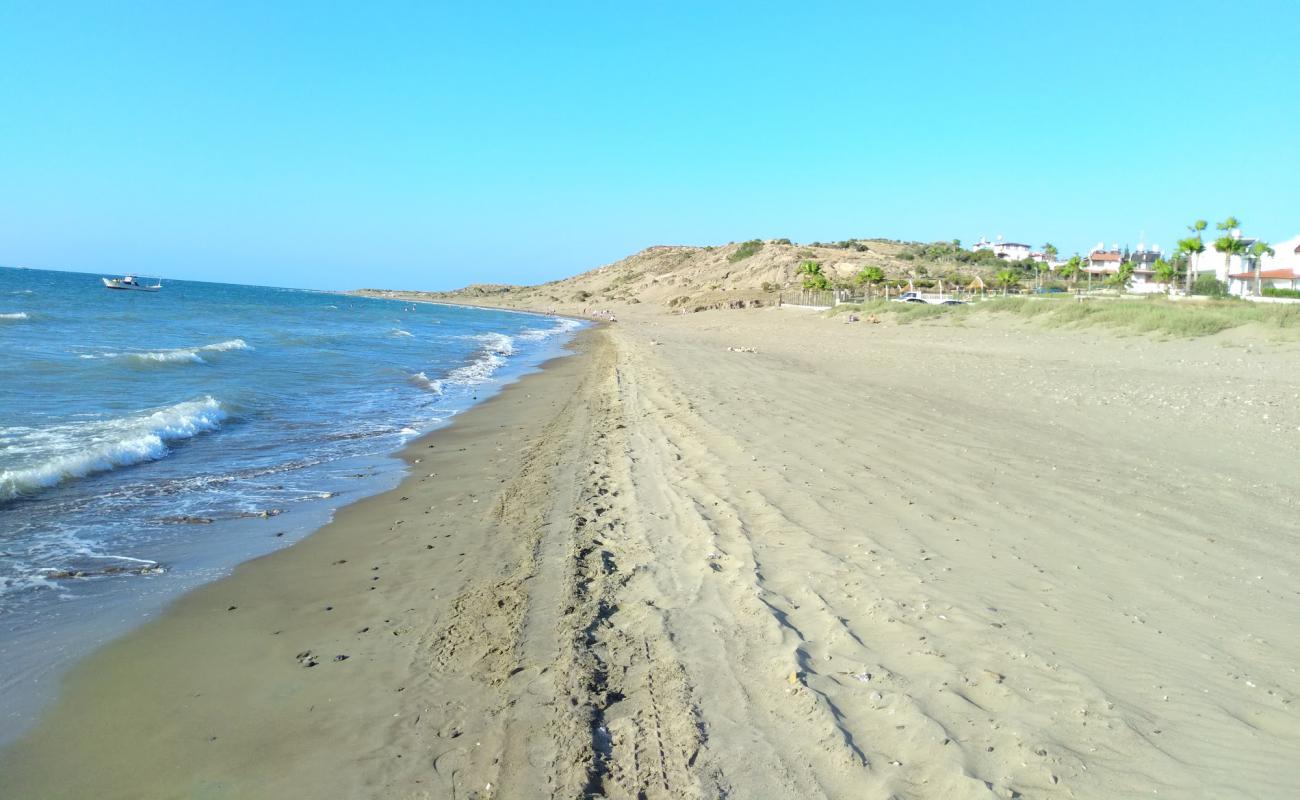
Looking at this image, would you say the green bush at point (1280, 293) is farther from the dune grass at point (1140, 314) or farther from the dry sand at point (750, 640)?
the dry sand at point (750, 640)

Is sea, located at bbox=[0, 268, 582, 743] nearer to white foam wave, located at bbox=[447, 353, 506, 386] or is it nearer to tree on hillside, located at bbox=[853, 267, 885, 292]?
white foam wave, located at bbox=[447, 353, 506, 386]

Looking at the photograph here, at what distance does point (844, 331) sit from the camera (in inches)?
1278

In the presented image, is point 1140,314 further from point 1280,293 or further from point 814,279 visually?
point 814,279

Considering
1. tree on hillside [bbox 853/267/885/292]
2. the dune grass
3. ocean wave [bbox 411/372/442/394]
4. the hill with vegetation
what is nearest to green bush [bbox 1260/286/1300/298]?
the dune grass

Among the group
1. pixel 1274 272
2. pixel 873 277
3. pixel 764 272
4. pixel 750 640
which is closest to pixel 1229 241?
pixel 1274 272

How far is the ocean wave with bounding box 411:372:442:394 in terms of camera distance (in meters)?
18.5

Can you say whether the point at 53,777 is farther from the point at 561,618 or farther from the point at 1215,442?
the point at 1215,442

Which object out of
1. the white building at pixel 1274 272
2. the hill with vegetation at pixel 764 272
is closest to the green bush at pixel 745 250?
the hill with vegetation at pixel 764 272

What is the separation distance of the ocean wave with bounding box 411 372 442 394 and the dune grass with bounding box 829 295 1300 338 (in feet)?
68.8

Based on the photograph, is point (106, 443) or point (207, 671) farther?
point (106, 443)

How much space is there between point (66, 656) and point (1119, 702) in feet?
18.8

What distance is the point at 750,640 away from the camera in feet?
13.8

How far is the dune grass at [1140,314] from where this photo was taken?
2245 cm

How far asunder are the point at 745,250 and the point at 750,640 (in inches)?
4049
